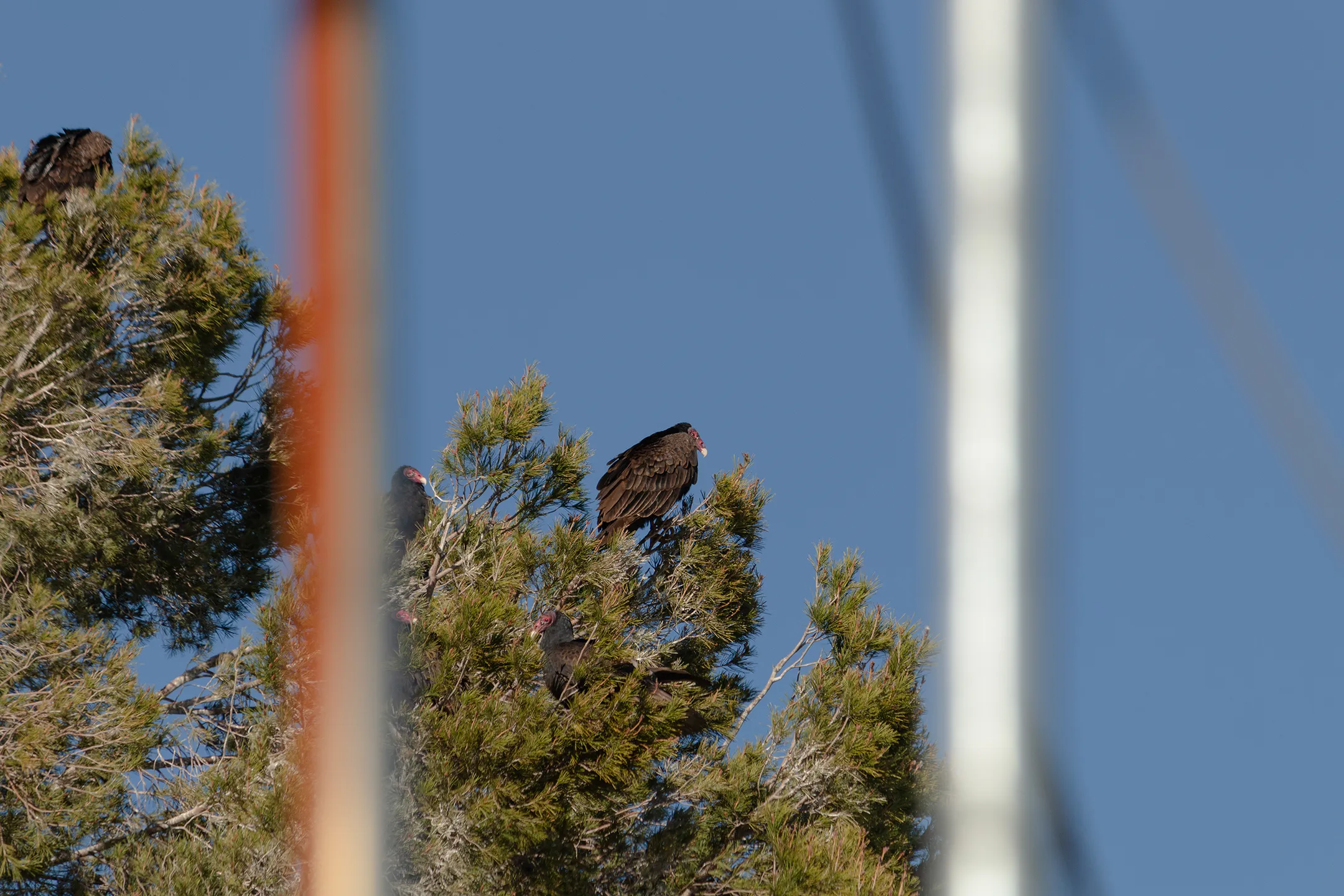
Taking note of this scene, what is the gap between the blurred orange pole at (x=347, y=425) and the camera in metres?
1.89

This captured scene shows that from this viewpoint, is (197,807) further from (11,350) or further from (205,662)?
(11,350)

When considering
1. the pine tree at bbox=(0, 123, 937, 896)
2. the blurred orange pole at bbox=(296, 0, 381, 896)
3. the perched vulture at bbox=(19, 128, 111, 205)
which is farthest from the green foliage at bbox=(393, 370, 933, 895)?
the blurred orange pole at bbox=(296, 0, 381, 896)

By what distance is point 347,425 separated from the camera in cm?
189

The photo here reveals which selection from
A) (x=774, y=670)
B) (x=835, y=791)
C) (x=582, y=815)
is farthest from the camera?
(x=774, y=670)

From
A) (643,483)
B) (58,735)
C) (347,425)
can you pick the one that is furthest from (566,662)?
(347,425)

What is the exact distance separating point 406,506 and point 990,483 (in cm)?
807

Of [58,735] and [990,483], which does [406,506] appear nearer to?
[58,735]

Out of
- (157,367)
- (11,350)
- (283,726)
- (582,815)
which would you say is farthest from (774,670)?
(11,350)

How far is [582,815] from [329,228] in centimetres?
745

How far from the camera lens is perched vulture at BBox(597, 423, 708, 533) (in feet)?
35.3

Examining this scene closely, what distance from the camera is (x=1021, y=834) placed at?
1800 mm

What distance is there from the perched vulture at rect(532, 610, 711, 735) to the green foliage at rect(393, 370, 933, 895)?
64 mm

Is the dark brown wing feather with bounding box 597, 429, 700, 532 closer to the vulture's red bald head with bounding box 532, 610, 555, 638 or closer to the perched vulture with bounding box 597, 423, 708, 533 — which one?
the perched vulture with bounding box 597, 423, 708, 533

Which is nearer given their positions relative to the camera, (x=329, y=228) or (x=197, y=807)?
(x=329, y=228)
